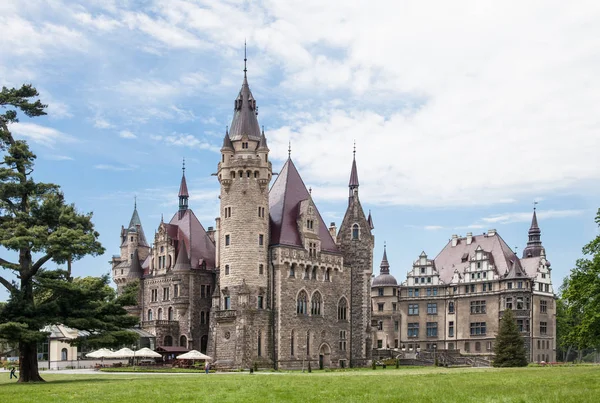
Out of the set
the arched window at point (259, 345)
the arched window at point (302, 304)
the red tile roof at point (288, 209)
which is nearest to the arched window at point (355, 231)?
the red tile roof at point (288, 209)

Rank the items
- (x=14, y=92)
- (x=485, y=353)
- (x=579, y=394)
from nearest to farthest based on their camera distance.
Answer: (x=579, y=394) < (x=14, y=92) < (x=485, y=353)

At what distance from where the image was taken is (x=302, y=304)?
75.6 meters

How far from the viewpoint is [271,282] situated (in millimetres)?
73688

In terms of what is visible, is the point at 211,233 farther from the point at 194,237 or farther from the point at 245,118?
the point at 245,118

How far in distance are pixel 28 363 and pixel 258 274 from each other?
3158cm

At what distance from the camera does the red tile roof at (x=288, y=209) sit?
75812mm

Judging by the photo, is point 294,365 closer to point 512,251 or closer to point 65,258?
point 65,258

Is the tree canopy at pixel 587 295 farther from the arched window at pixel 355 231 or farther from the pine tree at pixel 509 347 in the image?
the arched window at pixel 355 231

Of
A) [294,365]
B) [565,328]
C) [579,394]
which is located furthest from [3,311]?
[565,328]

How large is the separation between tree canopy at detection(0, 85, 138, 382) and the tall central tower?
25.8 m

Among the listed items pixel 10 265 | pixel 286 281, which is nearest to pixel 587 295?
pixel 286 281

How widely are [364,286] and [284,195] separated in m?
13.4

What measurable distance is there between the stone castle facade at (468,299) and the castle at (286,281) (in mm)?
168

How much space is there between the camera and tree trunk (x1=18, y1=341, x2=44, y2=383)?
42.6 meters
